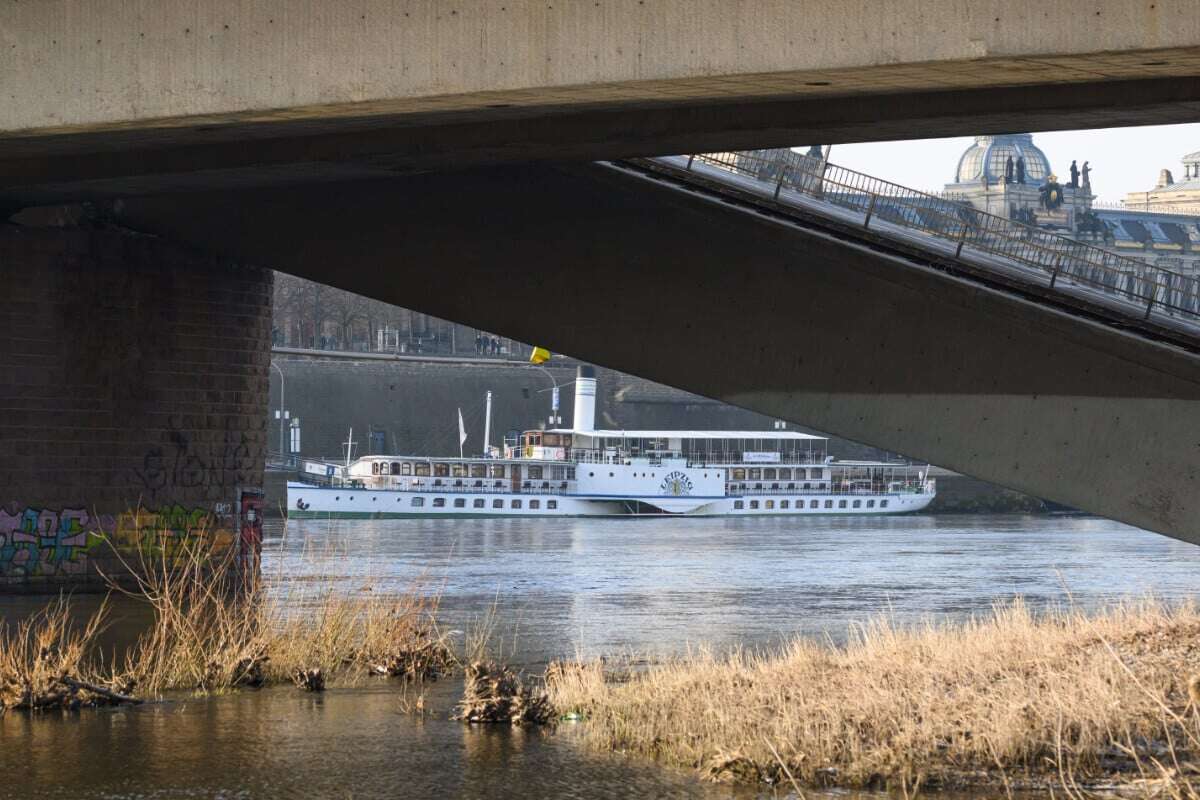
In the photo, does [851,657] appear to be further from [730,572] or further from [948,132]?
[730,572]

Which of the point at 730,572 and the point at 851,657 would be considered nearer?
the point at 851,657

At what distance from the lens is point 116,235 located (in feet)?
92.9

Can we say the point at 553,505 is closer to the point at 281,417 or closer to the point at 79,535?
the point at 281,417

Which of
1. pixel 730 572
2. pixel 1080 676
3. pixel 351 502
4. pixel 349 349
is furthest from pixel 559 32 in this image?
pixel 349 349

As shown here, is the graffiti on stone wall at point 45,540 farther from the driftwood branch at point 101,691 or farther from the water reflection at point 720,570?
the driftwood branch at point 101,691

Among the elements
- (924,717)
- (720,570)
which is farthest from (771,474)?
(924,717)

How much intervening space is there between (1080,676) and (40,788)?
309 inches

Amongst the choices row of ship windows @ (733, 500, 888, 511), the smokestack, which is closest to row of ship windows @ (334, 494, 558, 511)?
the smokestack

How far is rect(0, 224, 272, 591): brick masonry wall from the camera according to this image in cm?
2755

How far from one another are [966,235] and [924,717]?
11.5 m

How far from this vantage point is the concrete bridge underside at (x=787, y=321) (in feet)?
72.5

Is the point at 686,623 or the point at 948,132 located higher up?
the point at 948,132

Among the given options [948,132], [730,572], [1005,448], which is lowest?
[730,572]

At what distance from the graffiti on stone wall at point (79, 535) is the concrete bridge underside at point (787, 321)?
5.53 meters
